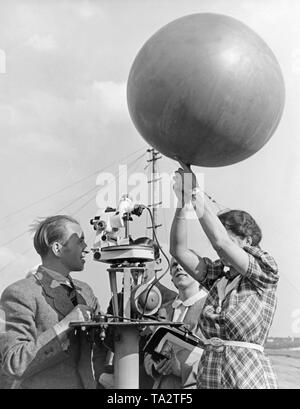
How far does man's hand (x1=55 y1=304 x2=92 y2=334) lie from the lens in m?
3.49

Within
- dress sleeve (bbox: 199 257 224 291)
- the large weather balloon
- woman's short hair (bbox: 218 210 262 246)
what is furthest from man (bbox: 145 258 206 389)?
the large weather balloon

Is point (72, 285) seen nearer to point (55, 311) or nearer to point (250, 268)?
point (55, 311)

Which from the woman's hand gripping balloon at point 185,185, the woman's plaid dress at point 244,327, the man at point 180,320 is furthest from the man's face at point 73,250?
the woman's plaid dress at point 244,327

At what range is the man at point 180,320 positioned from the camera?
421 centimetres

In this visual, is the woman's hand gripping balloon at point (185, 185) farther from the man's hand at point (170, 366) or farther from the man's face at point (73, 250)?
the man's hand at point (170, 366)

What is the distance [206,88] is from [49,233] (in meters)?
1.40

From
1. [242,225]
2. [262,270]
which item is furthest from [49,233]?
[262,270]

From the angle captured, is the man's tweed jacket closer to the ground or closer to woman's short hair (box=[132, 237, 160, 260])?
woman's short hair (box=[132, 237, 160, 260])

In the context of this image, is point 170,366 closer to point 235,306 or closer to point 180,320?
point 180,320

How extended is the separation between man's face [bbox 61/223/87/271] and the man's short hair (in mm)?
36

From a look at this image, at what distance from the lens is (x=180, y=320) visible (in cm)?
463

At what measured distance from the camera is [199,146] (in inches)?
135

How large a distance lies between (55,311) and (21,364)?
392mm
